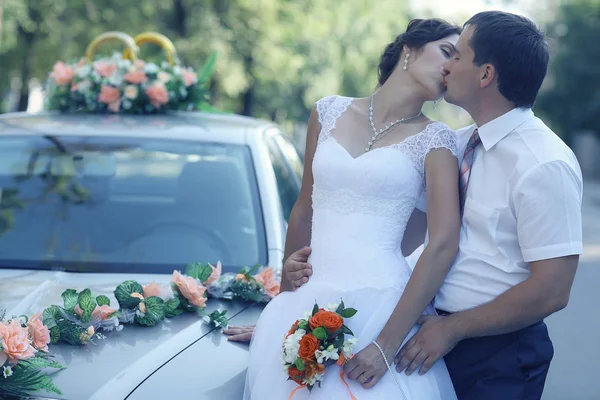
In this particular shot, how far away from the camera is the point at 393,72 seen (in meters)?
2.85

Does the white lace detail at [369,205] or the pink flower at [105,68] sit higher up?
the white lace detail at [369,205]

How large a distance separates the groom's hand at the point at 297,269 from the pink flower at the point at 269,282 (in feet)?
0.98

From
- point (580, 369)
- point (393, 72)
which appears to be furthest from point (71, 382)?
point (580, 369)

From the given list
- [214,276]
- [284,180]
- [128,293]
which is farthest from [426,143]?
[284,180]

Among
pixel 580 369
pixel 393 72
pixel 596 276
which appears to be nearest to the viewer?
pixel 393 72

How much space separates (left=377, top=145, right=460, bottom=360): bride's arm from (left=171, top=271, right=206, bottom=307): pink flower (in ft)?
2.40

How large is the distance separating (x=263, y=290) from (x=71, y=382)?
893 mm

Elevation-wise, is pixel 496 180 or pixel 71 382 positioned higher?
pixel 496 180

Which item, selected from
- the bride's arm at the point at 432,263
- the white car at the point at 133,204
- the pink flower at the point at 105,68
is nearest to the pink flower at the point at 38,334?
the white car at the point at 133,204

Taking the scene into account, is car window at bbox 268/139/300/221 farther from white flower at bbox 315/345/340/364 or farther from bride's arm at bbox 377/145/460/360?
white flower at bbox 315/345/340/364

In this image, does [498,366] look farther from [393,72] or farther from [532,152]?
[393,72]

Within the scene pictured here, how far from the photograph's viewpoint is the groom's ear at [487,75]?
2.48m

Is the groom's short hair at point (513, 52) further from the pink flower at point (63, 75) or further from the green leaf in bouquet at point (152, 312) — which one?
the pink flower at point (63, 75)

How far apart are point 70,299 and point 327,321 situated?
2.90 feet
